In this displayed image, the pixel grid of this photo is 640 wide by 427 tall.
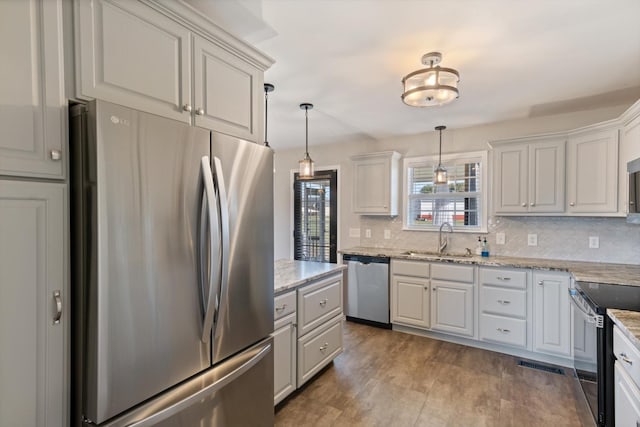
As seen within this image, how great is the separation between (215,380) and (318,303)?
3.99 ft

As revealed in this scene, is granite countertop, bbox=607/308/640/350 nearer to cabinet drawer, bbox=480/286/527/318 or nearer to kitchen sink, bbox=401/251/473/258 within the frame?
cabinet drawer, bbox=480/286/527/318

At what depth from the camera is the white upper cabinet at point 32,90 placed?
0.92 metres

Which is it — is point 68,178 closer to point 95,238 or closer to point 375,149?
point 95,238

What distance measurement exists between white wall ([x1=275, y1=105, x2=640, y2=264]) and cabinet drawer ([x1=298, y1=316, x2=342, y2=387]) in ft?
6.15

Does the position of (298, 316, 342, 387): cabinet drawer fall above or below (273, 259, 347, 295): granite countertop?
below

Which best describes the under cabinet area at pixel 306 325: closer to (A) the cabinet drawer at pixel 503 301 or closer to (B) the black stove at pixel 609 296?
(A) the cabinet drawer at pixel 503 301

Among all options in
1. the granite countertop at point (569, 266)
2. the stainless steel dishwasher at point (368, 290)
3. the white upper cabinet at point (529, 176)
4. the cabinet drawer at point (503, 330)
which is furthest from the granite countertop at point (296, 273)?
the white upper cabinet at point (529, 176)

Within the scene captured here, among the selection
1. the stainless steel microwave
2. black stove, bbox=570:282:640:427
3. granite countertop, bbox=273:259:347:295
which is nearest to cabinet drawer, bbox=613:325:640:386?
black stove, bbox=570:282:640:427

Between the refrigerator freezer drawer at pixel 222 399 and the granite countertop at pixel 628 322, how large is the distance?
5.55ft

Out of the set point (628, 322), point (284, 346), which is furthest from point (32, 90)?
point (628, 322)

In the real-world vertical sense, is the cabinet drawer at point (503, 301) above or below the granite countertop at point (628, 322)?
below

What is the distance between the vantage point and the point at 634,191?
92.7 inches

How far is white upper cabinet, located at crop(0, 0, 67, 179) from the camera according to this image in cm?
92

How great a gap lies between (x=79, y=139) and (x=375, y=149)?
390 cm
